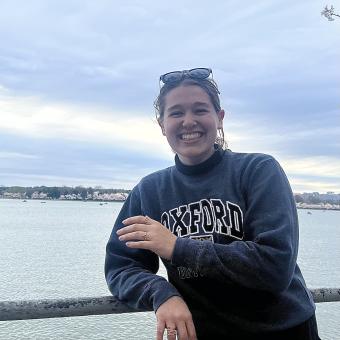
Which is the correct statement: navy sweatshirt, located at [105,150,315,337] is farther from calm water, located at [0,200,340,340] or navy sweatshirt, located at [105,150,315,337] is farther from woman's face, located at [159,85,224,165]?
calm water, located at [0,200,340,340]

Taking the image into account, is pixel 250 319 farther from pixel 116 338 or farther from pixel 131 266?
pixel 116 338

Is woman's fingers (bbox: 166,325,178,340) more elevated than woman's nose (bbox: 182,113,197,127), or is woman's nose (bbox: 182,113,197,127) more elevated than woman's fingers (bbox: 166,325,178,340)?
woman's nose (bbox: 182,113,197,127)

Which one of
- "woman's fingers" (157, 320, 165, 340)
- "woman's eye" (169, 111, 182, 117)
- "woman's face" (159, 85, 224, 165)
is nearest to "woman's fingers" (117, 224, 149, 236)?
"woman's fingers" (157, 320, 165, 340)

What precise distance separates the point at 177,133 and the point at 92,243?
46.7 metres

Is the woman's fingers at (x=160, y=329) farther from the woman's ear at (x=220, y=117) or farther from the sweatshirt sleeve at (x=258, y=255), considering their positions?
the woman's ear at (x=220, y=117)

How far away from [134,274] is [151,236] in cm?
37

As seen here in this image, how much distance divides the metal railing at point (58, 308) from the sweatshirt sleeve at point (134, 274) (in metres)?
0.07

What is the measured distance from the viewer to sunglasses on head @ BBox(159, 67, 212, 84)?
8.52 ft

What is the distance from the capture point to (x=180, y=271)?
93.6 inches

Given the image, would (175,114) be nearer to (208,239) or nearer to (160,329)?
(208,239)

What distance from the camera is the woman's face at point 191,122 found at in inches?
99.1

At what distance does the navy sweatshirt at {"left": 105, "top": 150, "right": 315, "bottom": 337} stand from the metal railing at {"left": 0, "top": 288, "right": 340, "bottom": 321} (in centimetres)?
8

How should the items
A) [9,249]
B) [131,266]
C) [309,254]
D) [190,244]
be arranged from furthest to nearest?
[309,254], [9,249], [131,266], [190,244]

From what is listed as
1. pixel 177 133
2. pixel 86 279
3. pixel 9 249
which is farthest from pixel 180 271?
pixel 9 249
